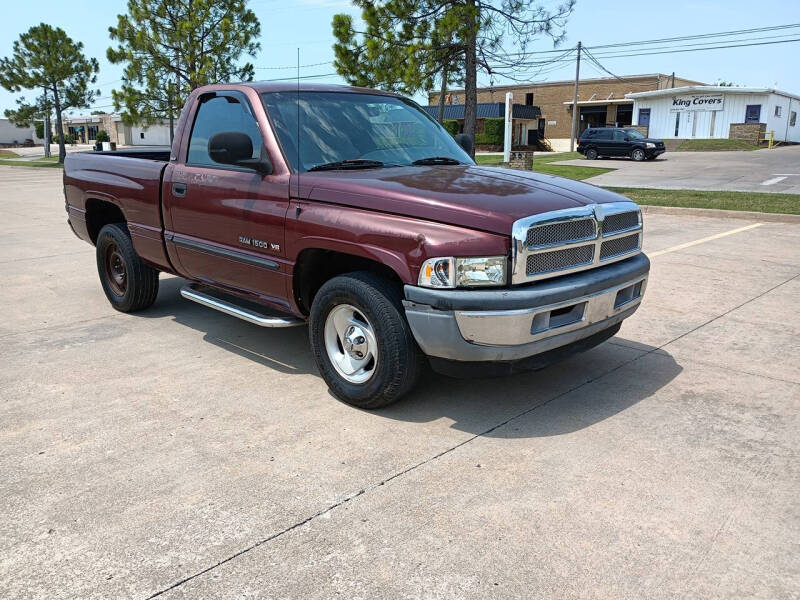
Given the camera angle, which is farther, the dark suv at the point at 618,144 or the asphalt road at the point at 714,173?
the dark suv at the point at 618,144

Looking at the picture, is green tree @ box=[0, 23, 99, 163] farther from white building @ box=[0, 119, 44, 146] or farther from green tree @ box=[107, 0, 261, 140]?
white building @ box=[0, 119, 44, 146]

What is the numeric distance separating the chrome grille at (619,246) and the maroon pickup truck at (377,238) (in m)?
0.01

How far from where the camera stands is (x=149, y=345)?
18.0ft

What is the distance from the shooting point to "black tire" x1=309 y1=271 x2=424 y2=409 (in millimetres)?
3854

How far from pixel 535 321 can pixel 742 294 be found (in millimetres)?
4434

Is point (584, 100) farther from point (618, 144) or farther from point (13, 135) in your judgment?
point (13, 135)

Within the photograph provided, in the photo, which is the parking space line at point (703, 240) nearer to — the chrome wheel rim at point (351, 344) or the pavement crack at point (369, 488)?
the pavement crack at point (369, 488)

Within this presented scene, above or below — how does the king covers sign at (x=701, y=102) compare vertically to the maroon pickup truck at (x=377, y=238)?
above

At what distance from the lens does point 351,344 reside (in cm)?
419

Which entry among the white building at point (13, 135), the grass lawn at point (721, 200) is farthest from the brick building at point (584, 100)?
the white building at point (13, 135)

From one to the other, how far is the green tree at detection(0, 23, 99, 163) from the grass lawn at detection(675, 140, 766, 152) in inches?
1494

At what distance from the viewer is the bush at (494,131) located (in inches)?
1961

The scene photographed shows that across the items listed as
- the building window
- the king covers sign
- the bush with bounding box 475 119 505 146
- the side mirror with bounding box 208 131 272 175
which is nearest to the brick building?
the king covers sign

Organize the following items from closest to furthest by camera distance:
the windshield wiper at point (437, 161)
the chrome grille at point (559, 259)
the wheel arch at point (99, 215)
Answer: the chrome grille at point (559, 259) → the windshield wiper at point (437, 161) → the wheel arch at point (99, 215)
